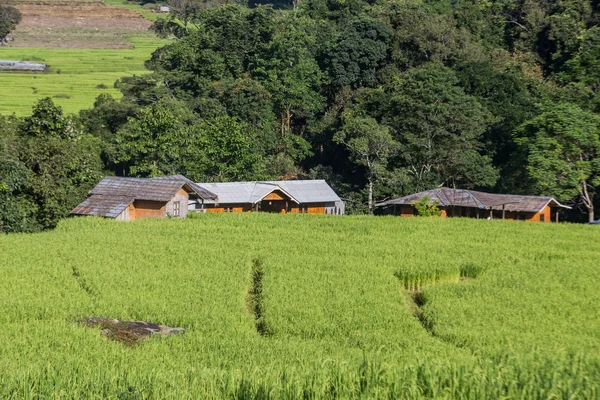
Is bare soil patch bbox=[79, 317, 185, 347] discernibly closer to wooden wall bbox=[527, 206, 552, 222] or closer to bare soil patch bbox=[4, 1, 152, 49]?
wooden wall bbox=[527, 206, 552, 222]

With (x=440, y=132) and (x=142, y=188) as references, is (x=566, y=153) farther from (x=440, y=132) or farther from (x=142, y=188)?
(x=142, y=188)

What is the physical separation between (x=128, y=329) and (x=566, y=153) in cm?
2220

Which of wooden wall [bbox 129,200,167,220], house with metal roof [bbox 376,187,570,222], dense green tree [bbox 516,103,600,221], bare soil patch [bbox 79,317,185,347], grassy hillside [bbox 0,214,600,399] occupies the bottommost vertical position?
A: bare soil patch [bbox 79,317,185,347]

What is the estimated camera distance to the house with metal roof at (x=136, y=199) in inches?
1064

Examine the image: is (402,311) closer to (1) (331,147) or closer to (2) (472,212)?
(2) (472,212)

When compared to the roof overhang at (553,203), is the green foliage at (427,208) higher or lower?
lower

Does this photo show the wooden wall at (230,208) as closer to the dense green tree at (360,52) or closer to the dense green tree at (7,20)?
the dense green tree at (360,52)

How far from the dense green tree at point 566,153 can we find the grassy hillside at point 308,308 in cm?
782

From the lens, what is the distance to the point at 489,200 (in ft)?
99.9

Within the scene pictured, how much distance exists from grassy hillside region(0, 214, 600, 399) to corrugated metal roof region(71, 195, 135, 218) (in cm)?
282

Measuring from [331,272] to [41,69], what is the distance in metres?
42.1

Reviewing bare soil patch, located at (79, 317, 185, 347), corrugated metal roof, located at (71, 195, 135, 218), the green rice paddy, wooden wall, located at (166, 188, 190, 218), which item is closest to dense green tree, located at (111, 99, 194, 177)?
wooden wall, located at (166, 188, 190, 218)

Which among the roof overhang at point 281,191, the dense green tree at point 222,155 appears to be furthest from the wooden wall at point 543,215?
the dense green tree at point 222,155

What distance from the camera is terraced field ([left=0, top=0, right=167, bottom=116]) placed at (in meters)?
49.2
